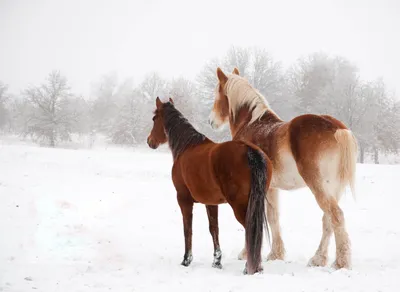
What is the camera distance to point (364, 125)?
27.4 metres

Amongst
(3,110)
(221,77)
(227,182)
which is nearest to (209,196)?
(227,182)

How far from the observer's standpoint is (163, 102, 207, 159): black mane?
17.3ft

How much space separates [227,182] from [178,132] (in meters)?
1.61

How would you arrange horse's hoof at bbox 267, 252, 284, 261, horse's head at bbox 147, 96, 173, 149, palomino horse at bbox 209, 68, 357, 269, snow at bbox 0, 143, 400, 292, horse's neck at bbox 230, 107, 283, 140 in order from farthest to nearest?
1. horse's head at bbox 147, 96, 173, 149
2. horse's neck at bbox 230, 107, 283, 140
3. horse's hoof at bbox 267, 252, 284, 261
4. palomino horse at bbox 209, 68, 357, 269
5. snow at bbox 0, 143, 400, 292

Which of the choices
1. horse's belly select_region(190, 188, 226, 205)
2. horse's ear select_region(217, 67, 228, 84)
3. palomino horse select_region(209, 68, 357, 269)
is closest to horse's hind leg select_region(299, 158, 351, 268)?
palomino horse select_region(209, 68, 357, 269)

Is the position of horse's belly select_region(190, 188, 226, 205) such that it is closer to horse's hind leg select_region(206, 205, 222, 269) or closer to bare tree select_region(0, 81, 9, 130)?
horse's hind leg select_region(206, 205, 222, 269)

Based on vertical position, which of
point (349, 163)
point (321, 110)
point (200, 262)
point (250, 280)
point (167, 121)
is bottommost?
point (200, 262)

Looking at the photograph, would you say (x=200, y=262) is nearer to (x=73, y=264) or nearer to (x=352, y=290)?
(x=73, y=264)

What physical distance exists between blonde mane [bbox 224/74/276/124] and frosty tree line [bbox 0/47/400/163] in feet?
63.3

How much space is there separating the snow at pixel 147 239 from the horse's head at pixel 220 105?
2632 mm

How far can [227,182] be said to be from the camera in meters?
4.30

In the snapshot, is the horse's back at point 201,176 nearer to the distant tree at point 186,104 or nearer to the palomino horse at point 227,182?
the palomino horse at point 227,182

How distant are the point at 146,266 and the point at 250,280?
190 cm

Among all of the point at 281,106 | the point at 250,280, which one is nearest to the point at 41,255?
the point at 250,280
